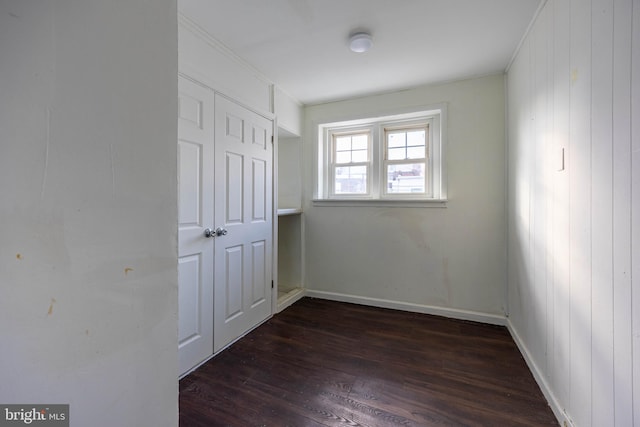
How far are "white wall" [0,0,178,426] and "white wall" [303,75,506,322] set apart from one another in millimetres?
2411

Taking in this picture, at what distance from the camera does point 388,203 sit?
9.48ft

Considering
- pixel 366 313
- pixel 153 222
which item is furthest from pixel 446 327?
pixel 153 222

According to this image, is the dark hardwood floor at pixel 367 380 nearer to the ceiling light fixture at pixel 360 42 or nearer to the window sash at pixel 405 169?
the window sash at pixel 405 169

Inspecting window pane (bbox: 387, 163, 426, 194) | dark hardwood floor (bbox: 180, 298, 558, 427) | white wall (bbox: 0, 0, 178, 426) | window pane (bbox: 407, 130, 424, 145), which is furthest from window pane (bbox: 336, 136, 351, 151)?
white wall (bbox: 0, 0, 178, 426)

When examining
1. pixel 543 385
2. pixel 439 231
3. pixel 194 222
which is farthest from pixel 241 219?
pixel 543 385

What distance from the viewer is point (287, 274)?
3.36m

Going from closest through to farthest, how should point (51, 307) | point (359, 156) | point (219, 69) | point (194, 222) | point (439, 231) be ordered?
point (51, 307) → point (194, 222) → point (219, 69) → point (439, 231) → point (359, 156)

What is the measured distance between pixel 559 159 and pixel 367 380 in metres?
1.70

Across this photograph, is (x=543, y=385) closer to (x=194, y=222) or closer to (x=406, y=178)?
Answer: (x=406, y=178)

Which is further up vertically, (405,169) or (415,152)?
(415,152)

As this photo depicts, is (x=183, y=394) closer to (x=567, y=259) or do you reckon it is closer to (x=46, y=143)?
(x=46, y=143)

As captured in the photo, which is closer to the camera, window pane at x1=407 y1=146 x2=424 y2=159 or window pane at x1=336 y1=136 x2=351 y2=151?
window pane at x1=407 y1=146 x2=424 y2=159

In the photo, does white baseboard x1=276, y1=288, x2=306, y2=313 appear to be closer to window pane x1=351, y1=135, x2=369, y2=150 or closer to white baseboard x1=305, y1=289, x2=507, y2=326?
white baseboard x1=305, y1=289, x2=507, y2=326

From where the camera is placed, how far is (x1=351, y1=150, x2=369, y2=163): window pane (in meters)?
3.15
